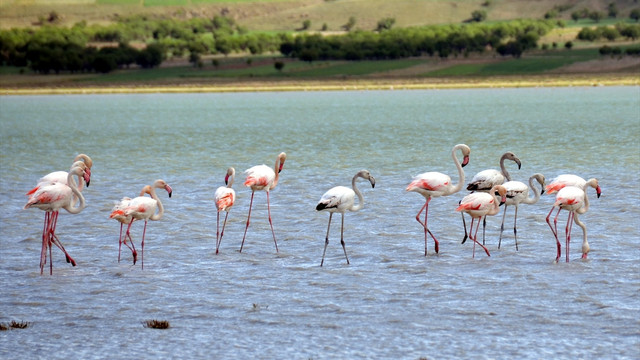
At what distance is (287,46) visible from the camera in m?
152

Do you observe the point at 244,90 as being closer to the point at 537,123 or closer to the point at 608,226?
the point at 537,123

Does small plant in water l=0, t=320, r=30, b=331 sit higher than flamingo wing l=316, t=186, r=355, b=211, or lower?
lower

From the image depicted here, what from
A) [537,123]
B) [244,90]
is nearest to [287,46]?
[244,90]

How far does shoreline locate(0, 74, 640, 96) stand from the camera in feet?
353

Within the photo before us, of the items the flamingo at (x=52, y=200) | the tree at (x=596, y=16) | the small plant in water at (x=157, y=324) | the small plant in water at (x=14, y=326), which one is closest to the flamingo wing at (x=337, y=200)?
the flamingo at (x=52, y=200)

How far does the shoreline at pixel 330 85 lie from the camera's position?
108 meters

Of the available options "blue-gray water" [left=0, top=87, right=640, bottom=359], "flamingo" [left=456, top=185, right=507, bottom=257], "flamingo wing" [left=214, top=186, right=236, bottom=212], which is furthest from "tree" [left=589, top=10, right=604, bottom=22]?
"flamingo wing" [left=214, top=186, right=236, bottom=212]

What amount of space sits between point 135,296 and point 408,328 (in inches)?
138

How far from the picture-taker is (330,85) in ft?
382

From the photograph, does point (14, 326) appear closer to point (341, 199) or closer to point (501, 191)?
point (341, 199)

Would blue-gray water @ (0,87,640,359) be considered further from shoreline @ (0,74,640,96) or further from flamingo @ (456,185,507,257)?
shoreline @ (0,74,640,96)

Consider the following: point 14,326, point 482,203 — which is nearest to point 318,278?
point 482,203

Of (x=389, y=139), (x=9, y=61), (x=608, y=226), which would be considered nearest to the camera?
(x=608, y=226)

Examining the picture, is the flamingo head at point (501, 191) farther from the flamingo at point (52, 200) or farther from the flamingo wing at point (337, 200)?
the flamingo at point (52, 200)
